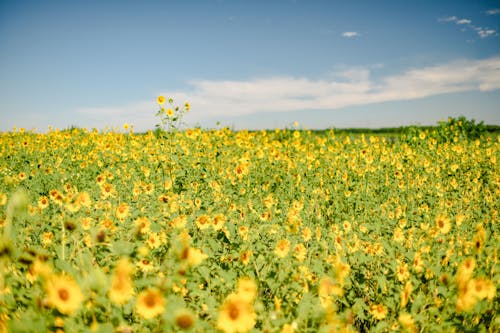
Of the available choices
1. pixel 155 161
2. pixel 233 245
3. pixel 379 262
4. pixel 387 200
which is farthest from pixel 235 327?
pixel 155 161

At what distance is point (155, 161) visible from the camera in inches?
263

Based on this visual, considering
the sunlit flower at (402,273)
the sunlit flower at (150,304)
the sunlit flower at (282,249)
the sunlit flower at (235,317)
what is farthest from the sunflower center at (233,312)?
the sunlit flower at (402,273)

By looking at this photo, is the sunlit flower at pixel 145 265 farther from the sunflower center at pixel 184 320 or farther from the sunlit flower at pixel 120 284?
the sunflower center at pixel 184 320

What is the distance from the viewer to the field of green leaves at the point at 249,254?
1.46 m

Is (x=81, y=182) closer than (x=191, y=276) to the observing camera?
No

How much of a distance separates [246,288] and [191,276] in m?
0.61

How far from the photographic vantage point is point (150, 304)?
1402mm

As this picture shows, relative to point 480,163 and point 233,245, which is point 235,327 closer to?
point 233,245

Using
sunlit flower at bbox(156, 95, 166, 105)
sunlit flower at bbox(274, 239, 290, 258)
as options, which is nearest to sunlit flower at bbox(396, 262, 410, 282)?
sunlit flower at bbox(274, 239, 290, 258)

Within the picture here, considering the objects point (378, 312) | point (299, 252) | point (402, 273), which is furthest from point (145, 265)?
point (402, 273)

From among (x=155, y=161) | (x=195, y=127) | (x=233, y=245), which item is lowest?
(x=233, y=245)

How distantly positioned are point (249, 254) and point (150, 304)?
34.3 inches

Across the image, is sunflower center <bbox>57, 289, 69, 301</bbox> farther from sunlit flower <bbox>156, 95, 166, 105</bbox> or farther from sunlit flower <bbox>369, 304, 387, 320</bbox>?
sunlit flower <bbox>156, 95, 166, 105</bbox>

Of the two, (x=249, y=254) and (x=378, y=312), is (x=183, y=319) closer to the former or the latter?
(x=249, y=254)
